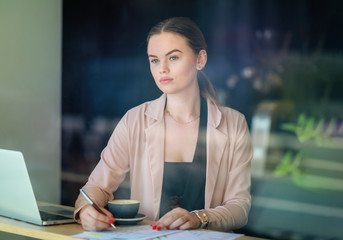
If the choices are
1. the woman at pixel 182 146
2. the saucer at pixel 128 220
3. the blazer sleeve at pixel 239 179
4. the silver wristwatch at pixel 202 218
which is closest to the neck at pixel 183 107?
the woman at pixel 182 146

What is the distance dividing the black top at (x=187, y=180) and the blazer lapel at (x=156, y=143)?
34 millimetres

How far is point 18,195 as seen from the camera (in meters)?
2.12

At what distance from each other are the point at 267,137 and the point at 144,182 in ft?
2.46

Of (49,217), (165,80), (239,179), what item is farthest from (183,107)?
(49,217)

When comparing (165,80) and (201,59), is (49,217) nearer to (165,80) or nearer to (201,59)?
(165,80)

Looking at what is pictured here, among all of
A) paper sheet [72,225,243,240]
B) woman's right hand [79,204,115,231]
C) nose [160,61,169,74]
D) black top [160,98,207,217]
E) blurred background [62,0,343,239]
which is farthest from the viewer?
nose [160,61,169,74]

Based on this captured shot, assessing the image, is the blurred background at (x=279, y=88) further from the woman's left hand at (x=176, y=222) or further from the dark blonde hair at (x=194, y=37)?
the woman's left hand at (x=176, y=222)

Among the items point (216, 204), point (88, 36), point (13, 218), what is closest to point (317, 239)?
point (216, 204)

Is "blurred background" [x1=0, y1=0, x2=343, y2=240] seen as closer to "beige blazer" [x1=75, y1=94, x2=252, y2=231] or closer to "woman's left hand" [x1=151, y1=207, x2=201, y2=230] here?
"beige blazer" [x1=75, y1=94, x2=252, y2=231]

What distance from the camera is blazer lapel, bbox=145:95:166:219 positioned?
2723 mm

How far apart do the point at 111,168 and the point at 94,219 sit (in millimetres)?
868

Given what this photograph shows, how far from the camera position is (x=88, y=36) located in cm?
327

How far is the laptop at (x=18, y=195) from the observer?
80.7 inches

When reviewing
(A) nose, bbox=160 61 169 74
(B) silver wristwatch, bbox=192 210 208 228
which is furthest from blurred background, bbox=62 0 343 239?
(B) silver wristwatch, bbox=192 210 208 228
